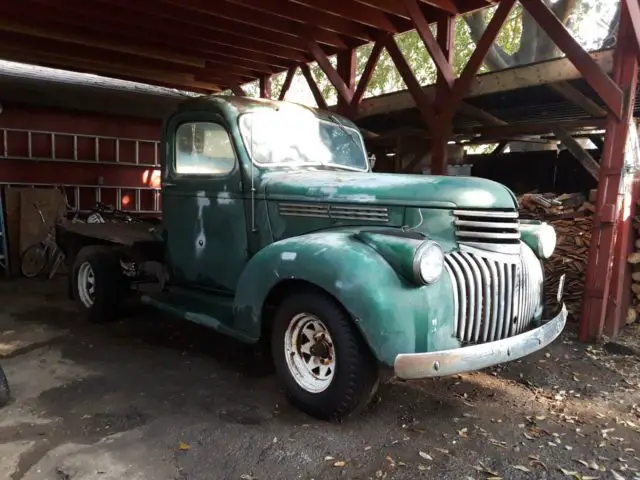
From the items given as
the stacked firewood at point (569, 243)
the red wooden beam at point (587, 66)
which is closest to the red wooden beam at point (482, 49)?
the red wooden beam at point (587, 66)

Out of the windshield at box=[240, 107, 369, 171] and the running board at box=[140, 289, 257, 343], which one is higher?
the windshield at box=[240, 107, 369, 171]

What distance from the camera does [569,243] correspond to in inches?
237

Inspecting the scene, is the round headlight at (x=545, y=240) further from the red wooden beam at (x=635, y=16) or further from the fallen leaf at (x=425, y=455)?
the red wooden beam at (x=635, y=16)

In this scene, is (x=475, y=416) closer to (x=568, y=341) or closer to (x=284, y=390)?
(x=284, y=390)

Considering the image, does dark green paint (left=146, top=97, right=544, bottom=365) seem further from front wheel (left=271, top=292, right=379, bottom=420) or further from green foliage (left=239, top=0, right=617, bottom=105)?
green foliage (left=239, top=0, right=617, bottom=105)

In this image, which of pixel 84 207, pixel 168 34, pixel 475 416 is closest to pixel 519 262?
pixel 475 416

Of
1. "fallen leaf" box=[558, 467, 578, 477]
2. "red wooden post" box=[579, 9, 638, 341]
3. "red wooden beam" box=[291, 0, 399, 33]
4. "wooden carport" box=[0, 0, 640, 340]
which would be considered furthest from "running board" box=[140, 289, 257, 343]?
"red wooden beam" box=[291, 0, 399, 33]

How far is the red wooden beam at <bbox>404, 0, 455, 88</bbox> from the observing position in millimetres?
5734

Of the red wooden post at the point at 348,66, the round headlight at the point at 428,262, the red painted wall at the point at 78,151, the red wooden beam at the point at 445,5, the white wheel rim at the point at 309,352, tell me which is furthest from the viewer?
the red painted wall at the point at 78,151

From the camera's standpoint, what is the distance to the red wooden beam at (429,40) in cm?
573

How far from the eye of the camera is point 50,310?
6.00m

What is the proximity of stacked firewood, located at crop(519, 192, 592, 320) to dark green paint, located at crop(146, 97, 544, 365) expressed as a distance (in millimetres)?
2764

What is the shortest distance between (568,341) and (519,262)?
7.00 ft

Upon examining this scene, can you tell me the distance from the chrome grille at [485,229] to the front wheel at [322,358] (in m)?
0.96
